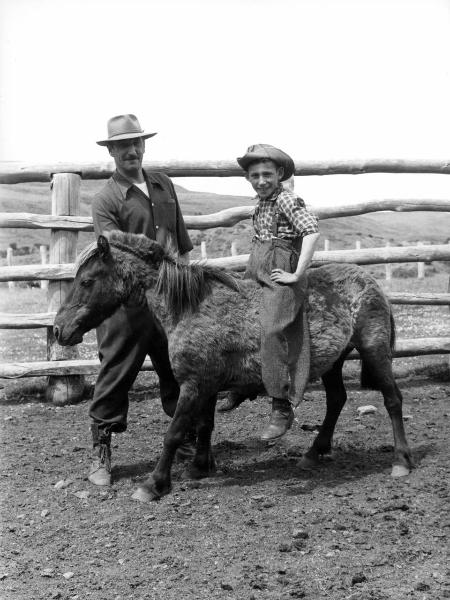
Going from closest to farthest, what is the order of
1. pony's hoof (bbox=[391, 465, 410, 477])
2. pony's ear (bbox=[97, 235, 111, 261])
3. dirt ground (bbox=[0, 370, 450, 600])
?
dirt ground (bbox=[0, 370, 450, 600]), pony's ear (bbox=[97, 235, 111, 261]), pony's hoof (bbox=[391, 465, 410, 477])

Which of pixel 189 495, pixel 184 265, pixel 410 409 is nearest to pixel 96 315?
pixel 184 265

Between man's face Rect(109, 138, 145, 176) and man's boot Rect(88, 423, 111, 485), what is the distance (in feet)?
6.19

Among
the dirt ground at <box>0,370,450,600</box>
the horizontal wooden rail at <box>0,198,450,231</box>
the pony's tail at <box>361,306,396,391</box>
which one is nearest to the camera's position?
the dirt ground at <box>0,370,450,600</box>

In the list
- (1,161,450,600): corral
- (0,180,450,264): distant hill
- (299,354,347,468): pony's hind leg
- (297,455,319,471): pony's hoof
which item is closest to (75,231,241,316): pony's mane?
(299,354,347,468): pony's hind leg

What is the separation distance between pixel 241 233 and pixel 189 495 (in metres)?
34.4

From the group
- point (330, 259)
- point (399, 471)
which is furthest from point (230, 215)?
point (399, 471)

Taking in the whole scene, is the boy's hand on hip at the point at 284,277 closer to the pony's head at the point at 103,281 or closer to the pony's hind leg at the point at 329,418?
the pony's head at the point at 103,281

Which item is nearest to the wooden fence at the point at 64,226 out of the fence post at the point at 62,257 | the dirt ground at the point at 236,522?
the fence post at the point at 62,257

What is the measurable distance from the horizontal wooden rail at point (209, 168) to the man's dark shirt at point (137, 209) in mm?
2309

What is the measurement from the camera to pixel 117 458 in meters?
5.62

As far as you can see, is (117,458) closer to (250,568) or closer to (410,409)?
(250,568)

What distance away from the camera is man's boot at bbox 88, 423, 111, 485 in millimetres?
5050

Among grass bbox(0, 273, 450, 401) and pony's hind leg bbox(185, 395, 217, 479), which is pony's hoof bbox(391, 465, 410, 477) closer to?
pony's hind leg bbox(185, 395, 217, 479)

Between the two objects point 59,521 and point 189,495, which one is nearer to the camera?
point 59,521
